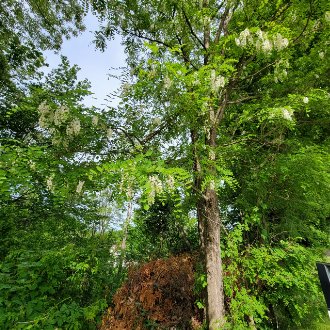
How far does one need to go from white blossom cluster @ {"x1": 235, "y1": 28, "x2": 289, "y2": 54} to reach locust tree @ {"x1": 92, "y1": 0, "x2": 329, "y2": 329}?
0.02 meters

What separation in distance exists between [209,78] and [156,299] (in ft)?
12.6

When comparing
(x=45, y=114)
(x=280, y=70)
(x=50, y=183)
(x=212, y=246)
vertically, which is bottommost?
(x=212, y=246)

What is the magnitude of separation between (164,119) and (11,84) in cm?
546

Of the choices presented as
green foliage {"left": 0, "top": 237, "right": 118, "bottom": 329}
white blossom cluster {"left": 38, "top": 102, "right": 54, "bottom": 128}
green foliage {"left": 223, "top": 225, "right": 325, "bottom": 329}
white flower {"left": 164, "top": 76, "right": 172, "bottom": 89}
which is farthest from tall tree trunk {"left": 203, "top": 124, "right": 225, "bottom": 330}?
white blossom cluster {"left": 38, "top": 102, "right": 54, "bottom": 128}

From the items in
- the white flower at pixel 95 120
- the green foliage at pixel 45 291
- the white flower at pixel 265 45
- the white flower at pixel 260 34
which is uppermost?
the white flower at pixel 260 34

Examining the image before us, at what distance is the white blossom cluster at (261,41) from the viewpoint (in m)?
4.12

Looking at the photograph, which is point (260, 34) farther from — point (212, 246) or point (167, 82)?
point (212, 246)

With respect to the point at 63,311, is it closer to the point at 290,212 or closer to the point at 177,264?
the point at 177,264

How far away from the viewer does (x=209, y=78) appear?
3.68 metres

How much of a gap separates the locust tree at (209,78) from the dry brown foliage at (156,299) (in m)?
0.80

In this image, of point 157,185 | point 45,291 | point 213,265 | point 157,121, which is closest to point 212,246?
point 213,265

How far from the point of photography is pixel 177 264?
5.62 m

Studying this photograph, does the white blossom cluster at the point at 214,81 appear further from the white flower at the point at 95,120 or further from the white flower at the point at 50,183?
the white flower at the point at 50,183

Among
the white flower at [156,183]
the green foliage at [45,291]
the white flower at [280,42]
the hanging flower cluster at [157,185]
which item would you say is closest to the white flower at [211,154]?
the hanging flower cluster at [157,185]
